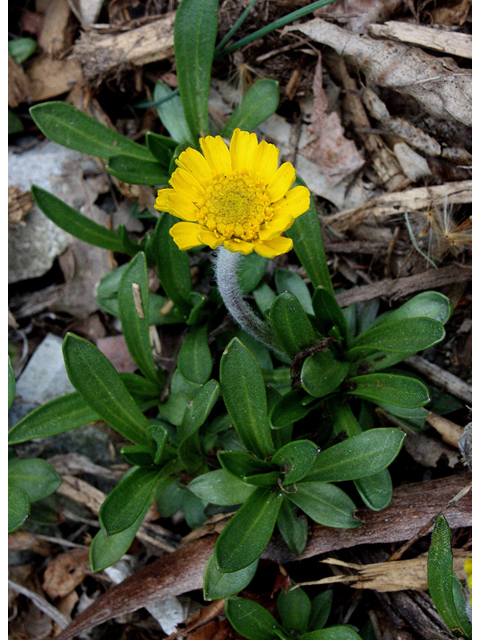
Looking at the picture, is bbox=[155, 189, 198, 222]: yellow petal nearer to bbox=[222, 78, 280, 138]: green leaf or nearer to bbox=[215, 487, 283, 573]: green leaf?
bbox=[222, 78, 280, 138]: green leaf

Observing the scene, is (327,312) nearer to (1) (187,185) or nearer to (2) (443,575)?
(1) (187,185)

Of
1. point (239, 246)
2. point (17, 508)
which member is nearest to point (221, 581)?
point (17, 508)

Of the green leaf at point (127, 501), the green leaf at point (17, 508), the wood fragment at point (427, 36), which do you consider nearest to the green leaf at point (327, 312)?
the green leaf at point (127, 501)

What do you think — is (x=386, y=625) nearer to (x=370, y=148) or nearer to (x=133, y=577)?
(x=133, y=577)

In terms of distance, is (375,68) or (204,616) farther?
(375,68)

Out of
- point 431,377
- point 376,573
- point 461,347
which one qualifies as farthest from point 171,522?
point 461,347
